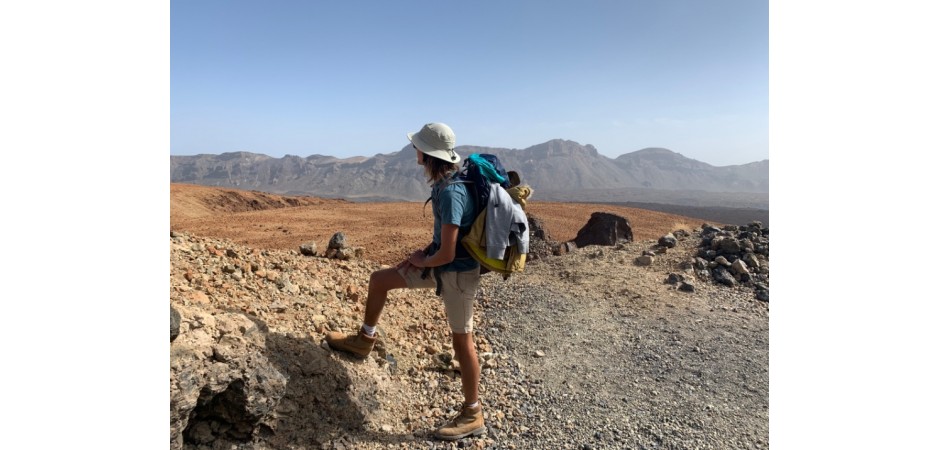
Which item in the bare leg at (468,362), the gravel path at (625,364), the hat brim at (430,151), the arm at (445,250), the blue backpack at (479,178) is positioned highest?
the hat brim at (430,151)

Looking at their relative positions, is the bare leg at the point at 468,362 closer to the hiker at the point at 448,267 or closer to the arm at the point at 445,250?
the hiker at the point at 448,267

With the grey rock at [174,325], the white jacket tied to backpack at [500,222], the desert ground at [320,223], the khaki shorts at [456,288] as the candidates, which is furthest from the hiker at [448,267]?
the desert ground at [320,223]

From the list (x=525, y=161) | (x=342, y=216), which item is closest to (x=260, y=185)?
(x=525, y=161)

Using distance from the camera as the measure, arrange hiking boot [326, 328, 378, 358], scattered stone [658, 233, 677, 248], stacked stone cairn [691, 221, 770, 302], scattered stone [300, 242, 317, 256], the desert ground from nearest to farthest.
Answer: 1. hiking boot [326, 328, 378, 358]
2. scattered stone [300, 242, 317, 256]
3. stacked stone cairn [691, 221, 770, 302]
4. scattered stone [658, 233, 677, 248]
5. the desert ground

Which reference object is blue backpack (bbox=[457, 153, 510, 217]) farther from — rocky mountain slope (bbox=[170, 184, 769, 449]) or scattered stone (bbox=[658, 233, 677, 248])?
scattered stone (bbox=[658, 233, 677, 248])

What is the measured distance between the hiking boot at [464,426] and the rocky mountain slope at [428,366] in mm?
58

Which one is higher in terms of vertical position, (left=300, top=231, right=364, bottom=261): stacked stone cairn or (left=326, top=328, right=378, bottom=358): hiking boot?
(left=300, top=231, right=364, bottom=261): stacked stone cairn

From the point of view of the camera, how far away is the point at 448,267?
105 inches

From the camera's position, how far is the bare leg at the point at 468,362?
109 inches

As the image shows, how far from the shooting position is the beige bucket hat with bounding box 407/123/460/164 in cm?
260

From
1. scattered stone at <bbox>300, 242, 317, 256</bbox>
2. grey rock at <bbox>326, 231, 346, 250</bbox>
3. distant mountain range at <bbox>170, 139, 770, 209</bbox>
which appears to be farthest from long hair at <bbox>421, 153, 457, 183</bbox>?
distant mountain range at <bbox>170, 139, 770, 209</bbox>

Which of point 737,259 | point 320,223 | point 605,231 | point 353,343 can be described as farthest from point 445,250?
point 320,223

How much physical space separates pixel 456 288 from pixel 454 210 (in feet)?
1.54

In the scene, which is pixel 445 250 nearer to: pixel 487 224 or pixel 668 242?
pixel 487 224
